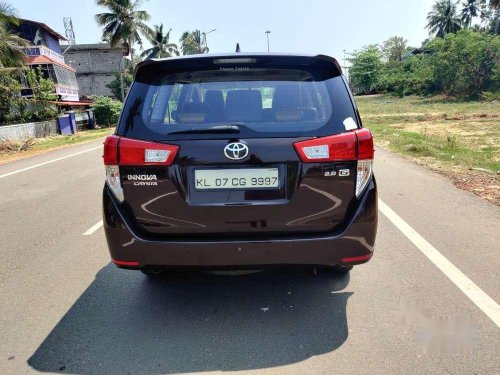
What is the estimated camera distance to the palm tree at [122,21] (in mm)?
44312

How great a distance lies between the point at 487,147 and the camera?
41.3ft

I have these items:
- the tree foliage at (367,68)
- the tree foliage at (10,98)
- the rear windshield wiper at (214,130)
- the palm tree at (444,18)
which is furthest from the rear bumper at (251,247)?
the palm tree at (444,18)

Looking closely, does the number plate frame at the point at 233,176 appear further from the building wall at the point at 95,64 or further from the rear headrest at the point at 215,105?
the building wall at the point at 95,64

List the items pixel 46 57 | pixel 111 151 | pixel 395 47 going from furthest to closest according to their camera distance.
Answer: pixel 395 47
pixel 46 57
pixel 111 151

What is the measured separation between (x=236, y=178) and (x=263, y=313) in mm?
1085

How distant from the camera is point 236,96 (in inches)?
112

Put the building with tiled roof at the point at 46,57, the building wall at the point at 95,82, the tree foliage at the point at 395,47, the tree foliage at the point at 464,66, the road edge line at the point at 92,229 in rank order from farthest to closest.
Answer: the tree foliage at the point at 395,47
the building wall at the point at 95,82
the tree foliage at the point at 464,66
the building with tiled roof at the point at 46,57
the road edge line at the point at 92,229

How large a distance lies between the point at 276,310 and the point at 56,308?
1.69 m

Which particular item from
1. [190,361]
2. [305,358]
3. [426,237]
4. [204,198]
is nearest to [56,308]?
[190,361]

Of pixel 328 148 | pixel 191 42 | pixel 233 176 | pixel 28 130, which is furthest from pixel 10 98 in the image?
pixel 191 42

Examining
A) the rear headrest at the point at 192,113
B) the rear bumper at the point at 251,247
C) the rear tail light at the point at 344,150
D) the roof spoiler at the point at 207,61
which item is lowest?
the rear bumper at the point at 251,247

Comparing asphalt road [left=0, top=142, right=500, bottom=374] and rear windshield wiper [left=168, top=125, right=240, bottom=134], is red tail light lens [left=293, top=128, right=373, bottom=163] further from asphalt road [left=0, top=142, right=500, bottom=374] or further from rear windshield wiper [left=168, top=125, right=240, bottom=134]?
asphalt road [left=0, top=142, right=500, bottom=374]

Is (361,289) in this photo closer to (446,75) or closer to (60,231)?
(60,231)

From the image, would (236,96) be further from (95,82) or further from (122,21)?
(95,82)
